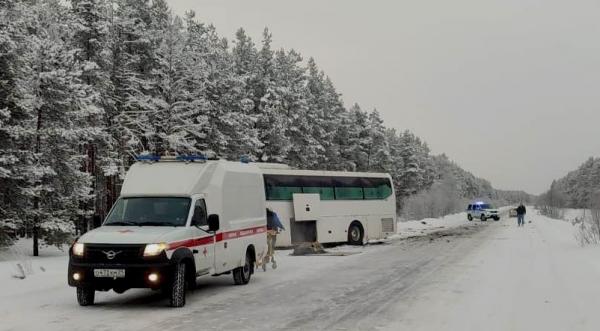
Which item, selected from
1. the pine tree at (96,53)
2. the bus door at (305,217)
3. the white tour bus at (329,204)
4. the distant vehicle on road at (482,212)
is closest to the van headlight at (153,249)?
the white tour bus at (329,204)

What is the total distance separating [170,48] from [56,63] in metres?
12.4

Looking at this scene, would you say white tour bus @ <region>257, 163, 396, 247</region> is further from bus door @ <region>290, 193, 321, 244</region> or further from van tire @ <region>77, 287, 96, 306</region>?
van tire @ <region>77, 287, 96, 306</region>

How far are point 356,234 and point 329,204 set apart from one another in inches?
90.4

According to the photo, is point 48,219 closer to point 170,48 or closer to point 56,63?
point 56,63

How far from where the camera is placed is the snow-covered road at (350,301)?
8688 millimetres

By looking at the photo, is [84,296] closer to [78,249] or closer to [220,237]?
[78,249]

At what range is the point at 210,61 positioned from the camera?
41031mm

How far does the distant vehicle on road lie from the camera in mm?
66875

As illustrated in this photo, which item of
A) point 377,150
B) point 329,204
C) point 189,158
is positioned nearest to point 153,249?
point 189,158

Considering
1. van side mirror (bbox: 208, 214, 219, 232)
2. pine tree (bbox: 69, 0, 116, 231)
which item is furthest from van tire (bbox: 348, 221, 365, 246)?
van side mirror (bbox: 208, 214, 219, 232)

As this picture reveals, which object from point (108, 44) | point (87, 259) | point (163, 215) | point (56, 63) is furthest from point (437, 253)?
point (108, 44)

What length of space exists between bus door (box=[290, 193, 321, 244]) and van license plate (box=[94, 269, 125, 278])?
53.8ft

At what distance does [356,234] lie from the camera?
28312 millimetres

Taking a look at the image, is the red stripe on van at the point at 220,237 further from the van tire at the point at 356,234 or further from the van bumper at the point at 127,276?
the van tire at the point at 356,234
